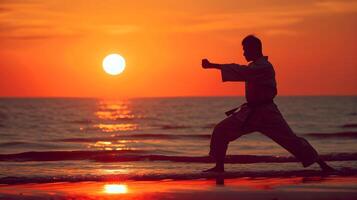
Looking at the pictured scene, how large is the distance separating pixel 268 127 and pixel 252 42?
1151mm

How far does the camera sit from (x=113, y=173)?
35.6 ft

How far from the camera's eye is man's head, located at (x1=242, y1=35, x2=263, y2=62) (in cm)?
968

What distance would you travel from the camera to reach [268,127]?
9695 millimetres

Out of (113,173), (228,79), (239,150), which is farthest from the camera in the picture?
(239,150)

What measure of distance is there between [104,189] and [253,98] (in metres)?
2.47

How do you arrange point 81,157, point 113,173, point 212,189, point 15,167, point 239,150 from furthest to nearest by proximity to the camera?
point 239,150 < point 81,157 < point 15,167 < point 113,173 < point 212,189

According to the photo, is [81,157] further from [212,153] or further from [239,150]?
[212,153]

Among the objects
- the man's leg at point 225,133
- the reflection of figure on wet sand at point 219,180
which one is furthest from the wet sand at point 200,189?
the man's leg at point 225,133

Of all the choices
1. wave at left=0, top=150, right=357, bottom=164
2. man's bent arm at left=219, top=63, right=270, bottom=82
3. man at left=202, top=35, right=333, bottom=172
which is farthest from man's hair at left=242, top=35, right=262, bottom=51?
wave at left=0, top=150, right=357, bottom=164

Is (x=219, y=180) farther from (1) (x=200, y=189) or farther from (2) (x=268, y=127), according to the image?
(1) (x=200, y=189)

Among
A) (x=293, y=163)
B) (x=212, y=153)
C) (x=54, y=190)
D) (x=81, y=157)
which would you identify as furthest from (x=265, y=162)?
(x=54, y=190)

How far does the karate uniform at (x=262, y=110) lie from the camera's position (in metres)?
9.60

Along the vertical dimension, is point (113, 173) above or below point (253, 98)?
below

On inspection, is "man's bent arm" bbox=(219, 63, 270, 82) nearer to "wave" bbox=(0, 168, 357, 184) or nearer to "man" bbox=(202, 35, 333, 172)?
"man" bbox=(202, 35, 333, 172)
